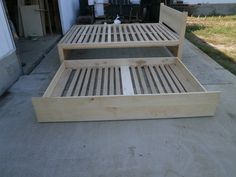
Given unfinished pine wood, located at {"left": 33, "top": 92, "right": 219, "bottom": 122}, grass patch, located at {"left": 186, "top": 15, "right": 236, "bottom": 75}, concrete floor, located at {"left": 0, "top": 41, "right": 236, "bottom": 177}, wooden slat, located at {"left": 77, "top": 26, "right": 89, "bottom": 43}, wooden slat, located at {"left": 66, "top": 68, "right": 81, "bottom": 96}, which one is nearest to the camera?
concrete floor, located at {"left": 0, "top": 41, "right": 236, "bottom": 177}

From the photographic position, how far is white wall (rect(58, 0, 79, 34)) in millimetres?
4505

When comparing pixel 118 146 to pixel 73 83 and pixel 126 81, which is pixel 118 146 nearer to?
pixel 126 81

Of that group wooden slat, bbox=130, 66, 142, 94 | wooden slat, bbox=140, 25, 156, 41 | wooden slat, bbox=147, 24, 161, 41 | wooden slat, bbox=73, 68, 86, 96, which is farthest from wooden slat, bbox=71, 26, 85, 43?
wooden slat, bbox=147, 24, 161, 41

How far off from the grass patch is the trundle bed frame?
0.88 m

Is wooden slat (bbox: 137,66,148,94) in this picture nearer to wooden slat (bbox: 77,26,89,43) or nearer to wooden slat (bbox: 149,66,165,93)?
wooden slat (bbox: 149,66,165,93)

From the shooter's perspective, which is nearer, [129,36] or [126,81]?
[126,81]

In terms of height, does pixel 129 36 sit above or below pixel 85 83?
above

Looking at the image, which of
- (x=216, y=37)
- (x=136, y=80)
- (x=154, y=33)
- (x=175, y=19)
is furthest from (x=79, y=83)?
(x=216, y=37)

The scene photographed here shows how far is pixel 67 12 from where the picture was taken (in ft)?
16.2

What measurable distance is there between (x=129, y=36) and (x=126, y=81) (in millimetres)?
1081

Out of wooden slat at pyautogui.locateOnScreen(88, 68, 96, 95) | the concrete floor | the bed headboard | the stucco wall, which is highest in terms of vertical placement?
the bed headboard

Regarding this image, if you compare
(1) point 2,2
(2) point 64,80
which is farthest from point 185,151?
(1) point 2,2

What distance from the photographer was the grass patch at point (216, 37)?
3550mm

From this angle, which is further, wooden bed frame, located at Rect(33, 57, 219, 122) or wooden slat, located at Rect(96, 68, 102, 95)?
wooden slat, located at Rect(96, 68, 102, 95)
